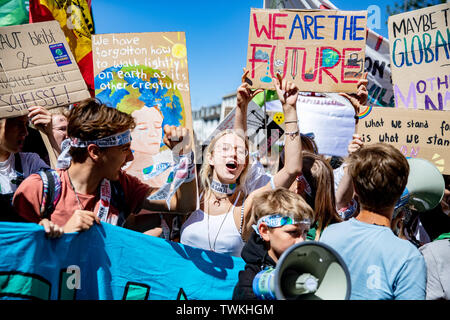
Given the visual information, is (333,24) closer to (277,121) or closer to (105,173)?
(277,121)

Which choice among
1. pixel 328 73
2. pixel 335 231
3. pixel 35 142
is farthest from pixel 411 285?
pixel 35 142

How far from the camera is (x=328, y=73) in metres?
3.37

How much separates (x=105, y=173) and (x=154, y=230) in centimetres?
69

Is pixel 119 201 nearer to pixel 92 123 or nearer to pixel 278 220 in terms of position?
pixel 92 123

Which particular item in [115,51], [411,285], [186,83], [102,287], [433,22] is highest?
[433,22]

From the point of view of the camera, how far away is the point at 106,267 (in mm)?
2359

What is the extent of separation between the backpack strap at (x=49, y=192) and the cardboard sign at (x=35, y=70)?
68 centimetres

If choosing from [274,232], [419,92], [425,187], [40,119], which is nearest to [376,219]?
[274,232]

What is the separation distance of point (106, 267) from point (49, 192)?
1.67 ft

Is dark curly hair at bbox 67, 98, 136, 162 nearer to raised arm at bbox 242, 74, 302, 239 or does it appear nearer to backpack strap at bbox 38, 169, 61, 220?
backpack strap at bbox 38, 169, 61, 220

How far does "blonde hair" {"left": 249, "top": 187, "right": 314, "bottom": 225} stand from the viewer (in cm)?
227

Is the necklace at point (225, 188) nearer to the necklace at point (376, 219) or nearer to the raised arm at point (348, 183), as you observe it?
the raised arm at point (348, 183)

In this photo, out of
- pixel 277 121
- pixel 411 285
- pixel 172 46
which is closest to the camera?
pixel 411 285

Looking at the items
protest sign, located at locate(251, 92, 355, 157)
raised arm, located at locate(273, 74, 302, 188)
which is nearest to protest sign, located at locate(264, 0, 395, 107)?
protest sign, located at locate(251, 92, 355, 157)
